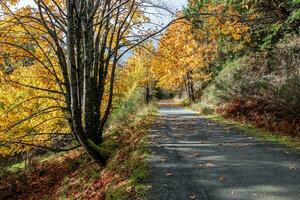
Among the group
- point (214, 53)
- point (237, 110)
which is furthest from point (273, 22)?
point (214, 53)

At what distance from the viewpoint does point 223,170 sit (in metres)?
7.23

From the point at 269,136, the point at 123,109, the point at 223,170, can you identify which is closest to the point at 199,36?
the point at 123,109

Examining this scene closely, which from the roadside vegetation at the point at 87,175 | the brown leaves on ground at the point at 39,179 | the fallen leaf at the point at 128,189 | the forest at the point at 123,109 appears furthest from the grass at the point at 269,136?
the brown leaves on ground at the point at 39,179

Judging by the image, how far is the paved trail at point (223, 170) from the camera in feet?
19.4

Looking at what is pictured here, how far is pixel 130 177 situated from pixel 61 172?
609cm

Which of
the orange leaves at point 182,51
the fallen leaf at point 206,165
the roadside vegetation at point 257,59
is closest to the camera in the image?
the fallen leaf at point 206,165

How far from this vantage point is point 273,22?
18234mm

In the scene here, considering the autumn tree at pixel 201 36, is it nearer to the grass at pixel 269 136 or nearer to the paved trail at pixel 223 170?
the grass at pixel 269 136

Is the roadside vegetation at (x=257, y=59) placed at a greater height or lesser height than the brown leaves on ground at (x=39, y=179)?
greater

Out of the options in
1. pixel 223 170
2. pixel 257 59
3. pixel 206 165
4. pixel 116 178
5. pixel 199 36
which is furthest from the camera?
pixel 199 36

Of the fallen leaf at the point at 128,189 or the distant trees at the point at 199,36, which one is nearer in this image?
the fallen leaf at the point at 128,189

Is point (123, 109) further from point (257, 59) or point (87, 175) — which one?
point (87, 175)

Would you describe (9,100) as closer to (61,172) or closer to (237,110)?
(61,172)

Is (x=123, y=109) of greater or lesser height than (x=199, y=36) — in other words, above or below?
below
